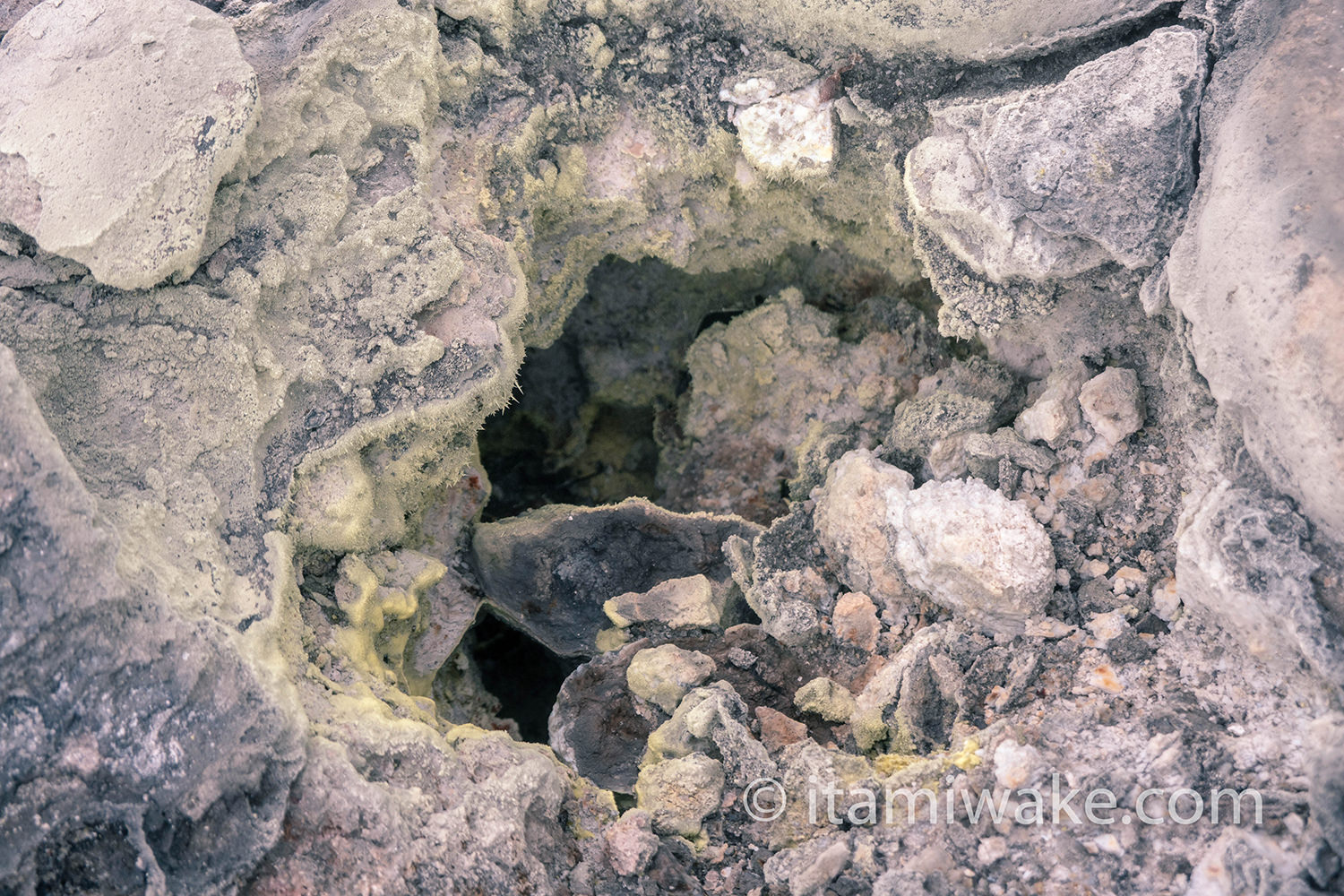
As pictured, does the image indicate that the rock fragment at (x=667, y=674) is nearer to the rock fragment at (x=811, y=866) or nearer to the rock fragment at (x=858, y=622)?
the rock fragment at (x=858, y=622)

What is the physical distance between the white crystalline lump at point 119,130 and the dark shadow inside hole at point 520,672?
4.59ft

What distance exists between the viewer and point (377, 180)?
1862mm

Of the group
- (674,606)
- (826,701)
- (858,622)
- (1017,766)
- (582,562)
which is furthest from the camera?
(582,562)

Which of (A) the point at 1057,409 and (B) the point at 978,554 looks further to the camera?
(A) the point at 1057,409

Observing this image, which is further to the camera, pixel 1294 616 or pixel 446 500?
pixel 446 500

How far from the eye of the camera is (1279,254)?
141 centimetres

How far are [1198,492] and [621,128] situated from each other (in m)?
1.47

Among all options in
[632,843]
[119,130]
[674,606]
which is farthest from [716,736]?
[119,130]

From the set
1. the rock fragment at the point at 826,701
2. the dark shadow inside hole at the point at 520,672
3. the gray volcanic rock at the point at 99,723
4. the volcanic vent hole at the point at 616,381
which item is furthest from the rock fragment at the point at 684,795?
the volcanic vent hole at the point at 616,381

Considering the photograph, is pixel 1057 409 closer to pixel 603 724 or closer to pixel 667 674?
pixel 667 674

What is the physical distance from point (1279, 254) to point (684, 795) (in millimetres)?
1411

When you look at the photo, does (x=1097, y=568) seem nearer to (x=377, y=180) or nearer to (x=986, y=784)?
(x=986, y=784)

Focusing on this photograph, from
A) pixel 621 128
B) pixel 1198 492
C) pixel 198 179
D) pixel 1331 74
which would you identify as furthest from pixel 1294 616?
pixel 198 179

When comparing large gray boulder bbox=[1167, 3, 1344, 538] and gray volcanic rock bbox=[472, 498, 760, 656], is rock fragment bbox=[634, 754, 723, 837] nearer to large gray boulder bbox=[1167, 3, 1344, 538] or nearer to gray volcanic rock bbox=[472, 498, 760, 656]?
gray volcanic rock bbox=[472, 498, 760, 656]
